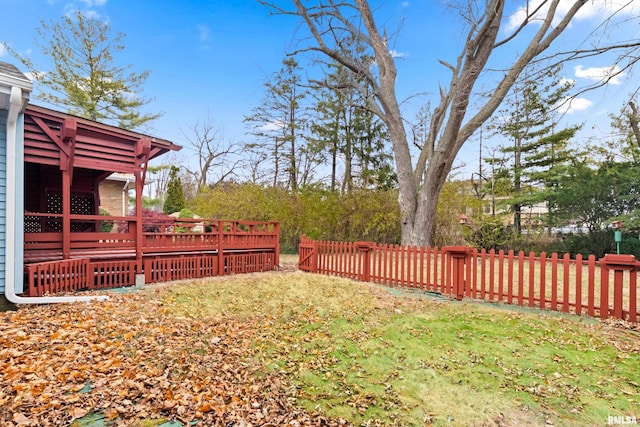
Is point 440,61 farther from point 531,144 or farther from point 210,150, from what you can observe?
point 210,150

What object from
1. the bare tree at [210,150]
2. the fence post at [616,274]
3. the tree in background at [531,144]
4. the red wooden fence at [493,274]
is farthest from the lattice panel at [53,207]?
the bare tree at [210,150]

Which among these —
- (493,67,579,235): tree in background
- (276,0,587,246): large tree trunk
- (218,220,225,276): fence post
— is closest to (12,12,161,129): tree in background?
(276,0,587,246): large tree trunk

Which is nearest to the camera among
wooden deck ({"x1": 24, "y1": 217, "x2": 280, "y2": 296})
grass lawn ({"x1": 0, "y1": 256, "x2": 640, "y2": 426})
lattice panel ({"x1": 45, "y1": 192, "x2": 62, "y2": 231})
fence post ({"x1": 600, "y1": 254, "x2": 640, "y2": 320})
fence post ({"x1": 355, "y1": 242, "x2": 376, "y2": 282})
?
grass lawn ({"x1": 0, "y1": 256, "x2": 640, "y2": 426})

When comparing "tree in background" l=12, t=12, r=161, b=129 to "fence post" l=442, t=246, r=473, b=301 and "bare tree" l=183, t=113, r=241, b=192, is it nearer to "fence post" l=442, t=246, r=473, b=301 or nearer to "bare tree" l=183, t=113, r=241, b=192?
"bare tree" l=183, t=113, r=241, b=192

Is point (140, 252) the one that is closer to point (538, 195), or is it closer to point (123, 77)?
point (538, 195)

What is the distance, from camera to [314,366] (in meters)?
2.86

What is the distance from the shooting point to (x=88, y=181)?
8.59m

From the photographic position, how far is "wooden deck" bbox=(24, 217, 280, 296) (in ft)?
17.7

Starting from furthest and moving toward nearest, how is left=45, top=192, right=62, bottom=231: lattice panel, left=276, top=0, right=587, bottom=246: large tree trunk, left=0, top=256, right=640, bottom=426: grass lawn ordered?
left=276, top=0, right=587, bottom=246: large tree trunk, left=45, top=192, right=62, bottom=231: lattice panel, left=0, top=256, right=640, bottom=426: grass lawn

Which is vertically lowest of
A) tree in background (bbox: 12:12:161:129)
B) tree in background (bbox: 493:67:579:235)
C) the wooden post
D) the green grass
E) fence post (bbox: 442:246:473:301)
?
the green grass

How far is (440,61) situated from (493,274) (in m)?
9.09

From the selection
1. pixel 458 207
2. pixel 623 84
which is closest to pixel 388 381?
pixel 623 84

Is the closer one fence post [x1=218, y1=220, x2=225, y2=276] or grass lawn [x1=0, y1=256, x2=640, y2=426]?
grass lawn [x1=0, y1=256, x2=640, y2=426]

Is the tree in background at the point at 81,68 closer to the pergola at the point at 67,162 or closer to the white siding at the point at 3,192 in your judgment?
the pergola at the point at 67,162
